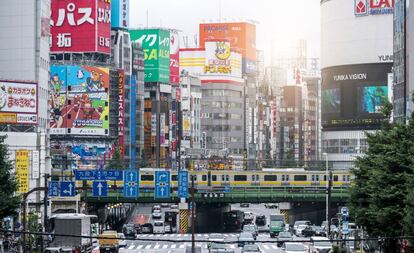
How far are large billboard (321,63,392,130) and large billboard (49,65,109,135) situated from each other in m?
37.4

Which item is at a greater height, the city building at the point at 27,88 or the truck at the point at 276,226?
the city building at the point at 27,88

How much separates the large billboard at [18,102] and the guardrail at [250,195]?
1870cm

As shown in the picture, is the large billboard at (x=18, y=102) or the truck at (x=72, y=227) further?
the large billboard at (x=18, y=102)

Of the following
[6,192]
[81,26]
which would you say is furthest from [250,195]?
[6,192]

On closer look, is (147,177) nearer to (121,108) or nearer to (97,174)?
(97,174)

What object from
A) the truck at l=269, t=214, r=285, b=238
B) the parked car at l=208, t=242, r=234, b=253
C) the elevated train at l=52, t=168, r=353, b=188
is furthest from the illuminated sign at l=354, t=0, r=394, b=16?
the parked car at l=208, t=242, r=234, b=253

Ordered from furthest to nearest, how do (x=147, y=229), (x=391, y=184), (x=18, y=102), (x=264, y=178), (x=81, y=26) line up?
(x=81, y=26) < (x=264, y=178) < (x=147, y=229) < (x=18, y=102) < (x=391, y=184)

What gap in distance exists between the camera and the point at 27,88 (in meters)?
98.2

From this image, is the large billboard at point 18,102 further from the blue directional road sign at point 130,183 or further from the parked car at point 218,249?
the parked car at point 218,249

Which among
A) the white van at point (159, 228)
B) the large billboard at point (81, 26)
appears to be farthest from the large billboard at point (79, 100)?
the white van at point (159, 228)

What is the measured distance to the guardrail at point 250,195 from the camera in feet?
386

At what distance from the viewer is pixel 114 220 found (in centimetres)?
14038

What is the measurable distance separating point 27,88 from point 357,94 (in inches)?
3490

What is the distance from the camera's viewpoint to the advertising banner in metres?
172
